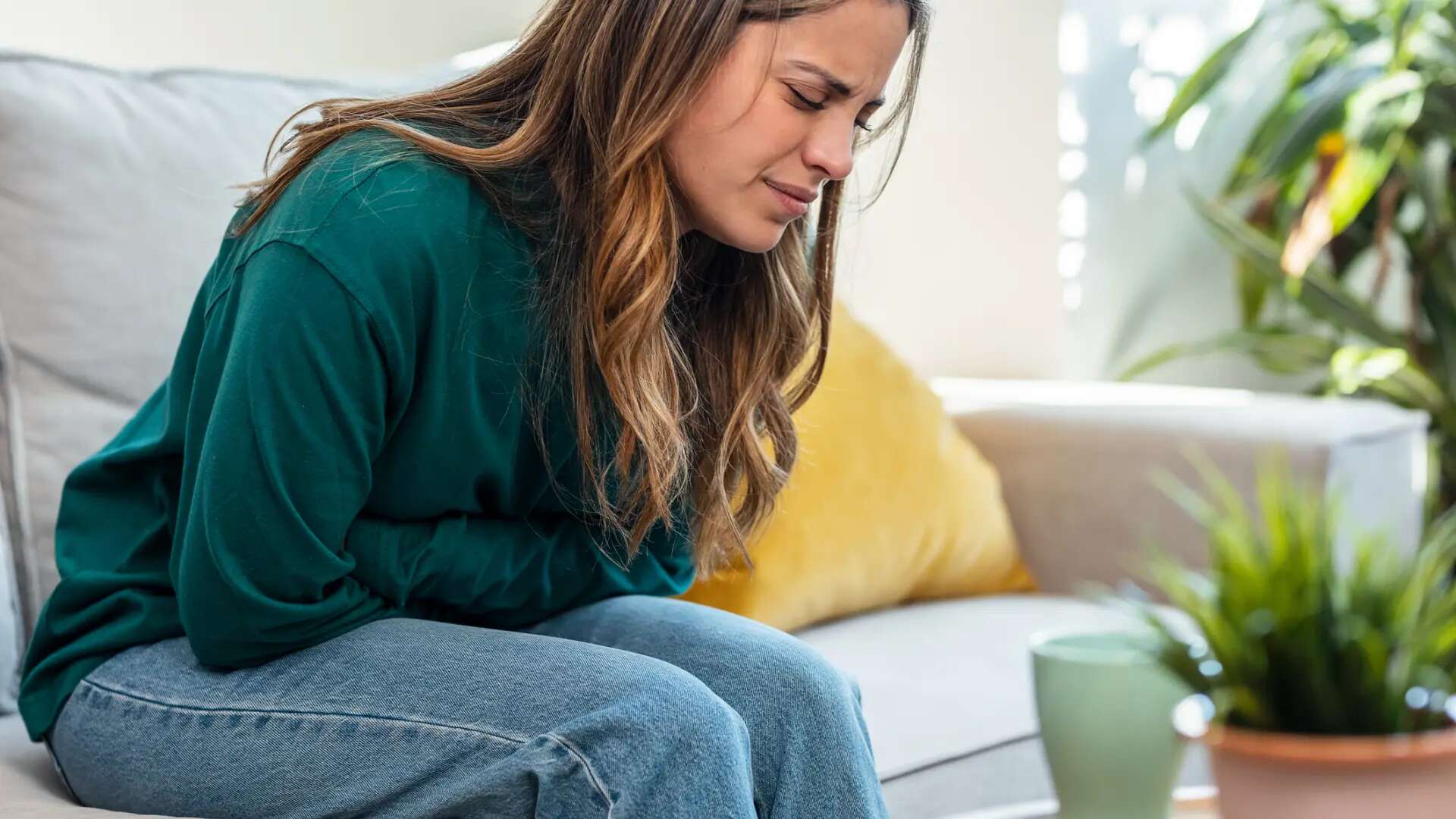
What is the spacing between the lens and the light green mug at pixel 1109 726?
2.71 feet

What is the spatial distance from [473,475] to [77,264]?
0.45m

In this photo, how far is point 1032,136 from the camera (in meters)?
2.45

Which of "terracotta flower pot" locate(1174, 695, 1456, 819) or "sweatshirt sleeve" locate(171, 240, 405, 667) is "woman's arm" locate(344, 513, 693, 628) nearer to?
"sweatshirt sleeve" locate(171, 240, 405, 667)

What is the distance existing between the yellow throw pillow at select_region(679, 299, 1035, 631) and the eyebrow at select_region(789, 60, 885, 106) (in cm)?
50

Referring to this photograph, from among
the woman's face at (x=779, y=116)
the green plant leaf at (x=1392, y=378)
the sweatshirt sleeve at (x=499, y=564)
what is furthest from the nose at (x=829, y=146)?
the green plant leaf at (x=1392, y=378)

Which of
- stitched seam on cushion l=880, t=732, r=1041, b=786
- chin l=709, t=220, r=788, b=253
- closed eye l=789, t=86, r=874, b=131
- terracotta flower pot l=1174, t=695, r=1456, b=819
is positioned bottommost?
stitched seam on cushion l=880, t=732, r=1041, b=786

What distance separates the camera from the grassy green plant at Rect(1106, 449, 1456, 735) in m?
0.61

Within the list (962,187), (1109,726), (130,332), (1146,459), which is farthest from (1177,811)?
(962,187)

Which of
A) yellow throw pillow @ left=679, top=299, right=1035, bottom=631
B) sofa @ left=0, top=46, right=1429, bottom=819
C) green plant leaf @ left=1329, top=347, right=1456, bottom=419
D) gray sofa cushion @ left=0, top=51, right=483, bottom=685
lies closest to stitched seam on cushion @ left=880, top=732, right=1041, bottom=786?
sofa @ left=0, top=46, right=1429, bottom=819

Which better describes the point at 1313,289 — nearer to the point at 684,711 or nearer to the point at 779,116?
the point at 779,116

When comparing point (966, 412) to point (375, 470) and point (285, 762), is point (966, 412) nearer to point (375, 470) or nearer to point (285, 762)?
point (375, 470)

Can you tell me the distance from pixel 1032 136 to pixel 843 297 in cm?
63

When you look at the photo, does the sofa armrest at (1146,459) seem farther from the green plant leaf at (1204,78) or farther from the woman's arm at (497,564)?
the green plant leaf at (1204,78)

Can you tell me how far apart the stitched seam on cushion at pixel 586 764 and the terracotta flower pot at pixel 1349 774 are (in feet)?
1.09
